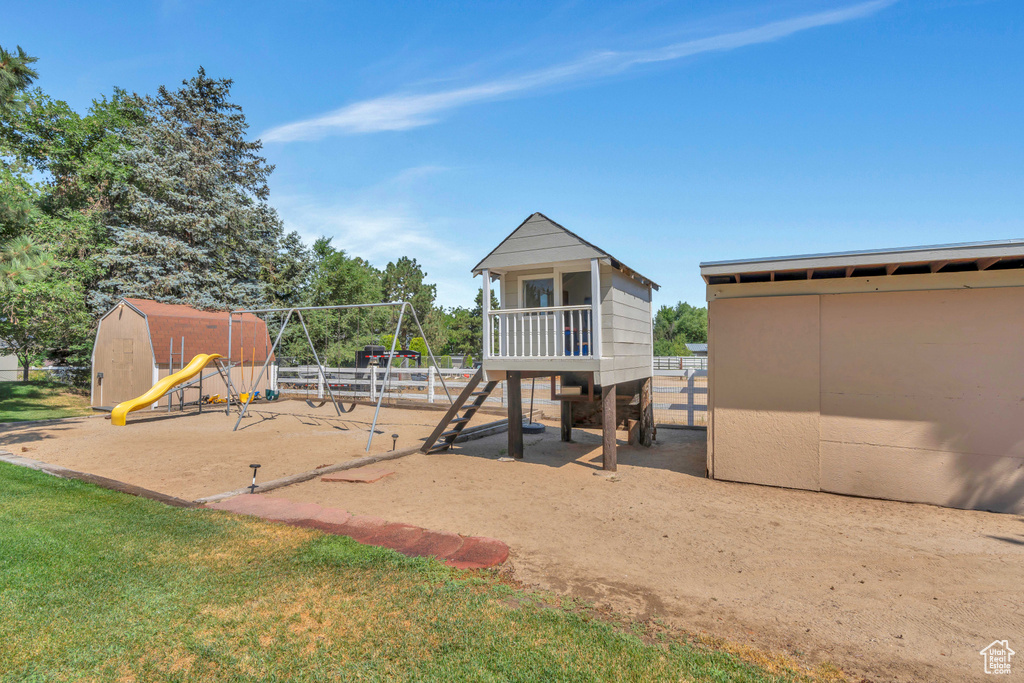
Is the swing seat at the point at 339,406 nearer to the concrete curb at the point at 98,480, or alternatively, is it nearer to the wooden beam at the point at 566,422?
the wooden beam at the point at 566,422

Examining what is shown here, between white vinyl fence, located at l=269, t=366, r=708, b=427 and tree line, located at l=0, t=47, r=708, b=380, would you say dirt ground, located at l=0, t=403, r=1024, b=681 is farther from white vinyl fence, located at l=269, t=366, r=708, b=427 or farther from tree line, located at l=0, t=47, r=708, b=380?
tree line, located at l=0, t=47, r=708, b=380

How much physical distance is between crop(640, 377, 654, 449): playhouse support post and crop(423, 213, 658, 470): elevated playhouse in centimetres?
3

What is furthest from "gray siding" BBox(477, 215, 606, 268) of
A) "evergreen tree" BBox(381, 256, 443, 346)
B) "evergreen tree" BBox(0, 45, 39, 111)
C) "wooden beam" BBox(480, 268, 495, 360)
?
"evergreen tree" BBox(381, 256, 443, 346)

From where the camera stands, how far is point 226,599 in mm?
3725

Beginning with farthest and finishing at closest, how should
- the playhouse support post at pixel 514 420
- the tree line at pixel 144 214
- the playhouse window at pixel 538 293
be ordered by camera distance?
the tree line at pixel 144 214, the playhouse window at pixel 538 293, the playhouse support post at pixel 514 420

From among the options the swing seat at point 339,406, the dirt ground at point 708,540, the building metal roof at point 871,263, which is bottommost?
the dirt ground at point 708,540

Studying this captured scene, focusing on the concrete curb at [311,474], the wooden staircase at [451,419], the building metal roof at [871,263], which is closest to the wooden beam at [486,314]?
the wooden staircase at [451,419]

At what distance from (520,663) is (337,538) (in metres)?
2.71

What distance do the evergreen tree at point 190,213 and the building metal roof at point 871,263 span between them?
24.1 metres

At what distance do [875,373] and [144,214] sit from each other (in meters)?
29.0

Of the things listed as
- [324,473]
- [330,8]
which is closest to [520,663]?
[324,473]

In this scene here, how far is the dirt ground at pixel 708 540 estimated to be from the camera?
3.55 meters

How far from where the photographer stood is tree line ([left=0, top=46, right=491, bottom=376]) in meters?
21.7

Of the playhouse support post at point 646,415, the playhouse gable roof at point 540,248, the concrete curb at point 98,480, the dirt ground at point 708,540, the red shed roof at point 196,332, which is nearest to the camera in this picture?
the dirt ground at point 708,540
